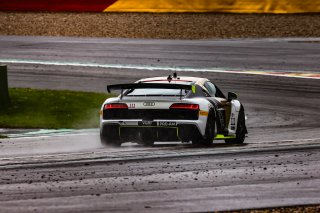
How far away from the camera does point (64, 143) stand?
17.2m

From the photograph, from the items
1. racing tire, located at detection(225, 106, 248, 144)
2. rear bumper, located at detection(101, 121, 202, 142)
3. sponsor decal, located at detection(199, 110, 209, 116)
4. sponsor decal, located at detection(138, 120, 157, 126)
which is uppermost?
sponsor decal, located at detection(199, 110, 209, 116)

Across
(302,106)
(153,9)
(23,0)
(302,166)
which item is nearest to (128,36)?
(153,9)

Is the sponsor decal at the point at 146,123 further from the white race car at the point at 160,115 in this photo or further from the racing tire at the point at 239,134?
the racing tire at the point at 239,134

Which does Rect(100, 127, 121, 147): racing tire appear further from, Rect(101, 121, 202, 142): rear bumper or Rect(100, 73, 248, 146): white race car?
Rect(101, 121, 202, 142): rear bumper

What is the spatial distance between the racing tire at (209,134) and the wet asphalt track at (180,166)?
14cm

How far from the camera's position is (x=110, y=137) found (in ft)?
50.4

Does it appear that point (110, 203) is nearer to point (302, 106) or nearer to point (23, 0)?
Answer: point (302, 106)

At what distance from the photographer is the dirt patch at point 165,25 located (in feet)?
130

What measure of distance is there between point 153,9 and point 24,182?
30.1m

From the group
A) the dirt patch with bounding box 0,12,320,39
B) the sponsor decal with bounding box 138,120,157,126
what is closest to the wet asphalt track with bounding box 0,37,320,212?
the sponsor decal with bounding box 138,120,157,126

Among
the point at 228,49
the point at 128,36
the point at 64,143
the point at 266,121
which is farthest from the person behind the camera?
the point at 128,36

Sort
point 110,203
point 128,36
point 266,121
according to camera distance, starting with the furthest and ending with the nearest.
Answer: point 128,36 → point 266,121 → point 110,203

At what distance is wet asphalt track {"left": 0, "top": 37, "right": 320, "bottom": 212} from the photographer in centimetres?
1033

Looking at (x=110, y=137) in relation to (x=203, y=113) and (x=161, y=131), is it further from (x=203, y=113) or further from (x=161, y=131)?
(x=203, y=113)
